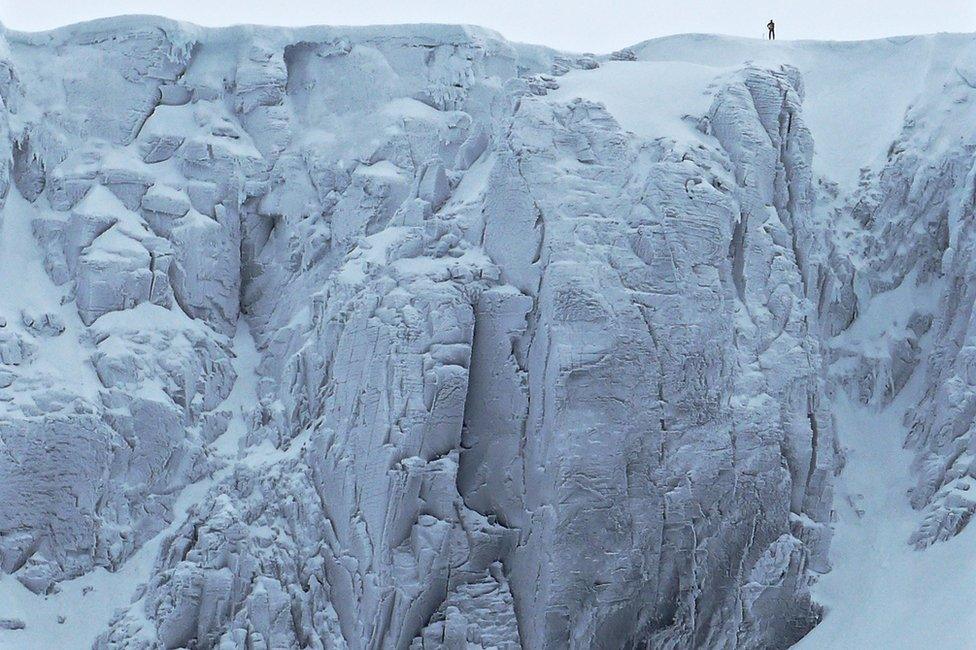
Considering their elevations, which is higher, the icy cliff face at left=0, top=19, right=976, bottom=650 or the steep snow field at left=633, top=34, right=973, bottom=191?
the steep snow field at left=633, top=34, right=973, bottom=191

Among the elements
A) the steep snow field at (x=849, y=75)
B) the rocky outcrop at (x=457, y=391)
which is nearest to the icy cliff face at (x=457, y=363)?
the rocky outcrop at (x=457, y=391)

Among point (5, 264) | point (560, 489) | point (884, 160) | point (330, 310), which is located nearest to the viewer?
point (560, 489)

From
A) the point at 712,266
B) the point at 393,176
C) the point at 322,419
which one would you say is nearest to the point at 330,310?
the point at 322,419

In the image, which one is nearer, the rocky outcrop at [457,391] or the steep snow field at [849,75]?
the rocky outcrop at [457,391]

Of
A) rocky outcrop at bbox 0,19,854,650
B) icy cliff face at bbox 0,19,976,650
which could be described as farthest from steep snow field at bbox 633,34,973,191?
rocky outcrop at bbox 0,19,854,650

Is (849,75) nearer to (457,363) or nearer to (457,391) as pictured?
(457,363)

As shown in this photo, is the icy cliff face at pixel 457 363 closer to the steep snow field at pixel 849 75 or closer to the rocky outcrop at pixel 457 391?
the rocky outcrop at pixel 457 391

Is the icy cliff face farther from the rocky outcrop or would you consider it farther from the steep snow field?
the steep snow field

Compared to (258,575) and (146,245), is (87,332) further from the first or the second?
(258,575)
